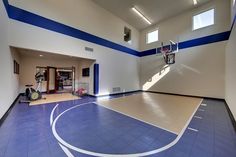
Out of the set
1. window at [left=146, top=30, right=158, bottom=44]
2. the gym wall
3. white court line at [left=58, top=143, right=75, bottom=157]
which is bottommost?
white court line at [left=58, top=143, right=75, bottom=157]

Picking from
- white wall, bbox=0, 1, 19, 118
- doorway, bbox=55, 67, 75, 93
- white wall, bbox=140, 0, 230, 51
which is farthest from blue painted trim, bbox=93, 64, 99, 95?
white wall, bbox=140, 0, 230, 51

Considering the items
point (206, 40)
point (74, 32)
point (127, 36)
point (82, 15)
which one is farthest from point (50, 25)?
point (206, 40)

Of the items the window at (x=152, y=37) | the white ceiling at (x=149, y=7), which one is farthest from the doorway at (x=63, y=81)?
the window at (x=152, y=37)

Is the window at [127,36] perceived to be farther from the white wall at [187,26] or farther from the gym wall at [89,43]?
the white wall at [187,26]

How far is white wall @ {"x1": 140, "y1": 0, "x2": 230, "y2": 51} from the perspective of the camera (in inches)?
234

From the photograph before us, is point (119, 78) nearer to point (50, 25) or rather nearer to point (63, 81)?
point (50, 25)

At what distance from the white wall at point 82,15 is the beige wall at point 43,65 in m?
2.25

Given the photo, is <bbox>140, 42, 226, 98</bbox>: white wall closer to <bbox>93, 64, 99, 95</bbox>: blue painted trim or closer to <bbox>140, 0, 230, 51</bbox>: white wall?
<bbox>140, 0, 230, 51</bbox>: white wall

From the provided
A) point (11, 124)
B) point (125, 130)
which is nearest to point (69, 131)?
point (125, 130)

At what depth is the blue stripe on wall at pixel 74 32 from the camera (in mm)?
4050

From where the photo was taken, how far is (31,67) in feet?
→ 24.5

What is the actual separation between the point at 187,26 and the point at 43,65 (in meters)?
10.5

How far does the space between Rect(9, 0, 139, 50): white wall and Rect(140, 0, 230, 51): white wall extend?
8.70 feet

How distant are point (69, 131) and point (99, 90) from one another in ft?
15.0
